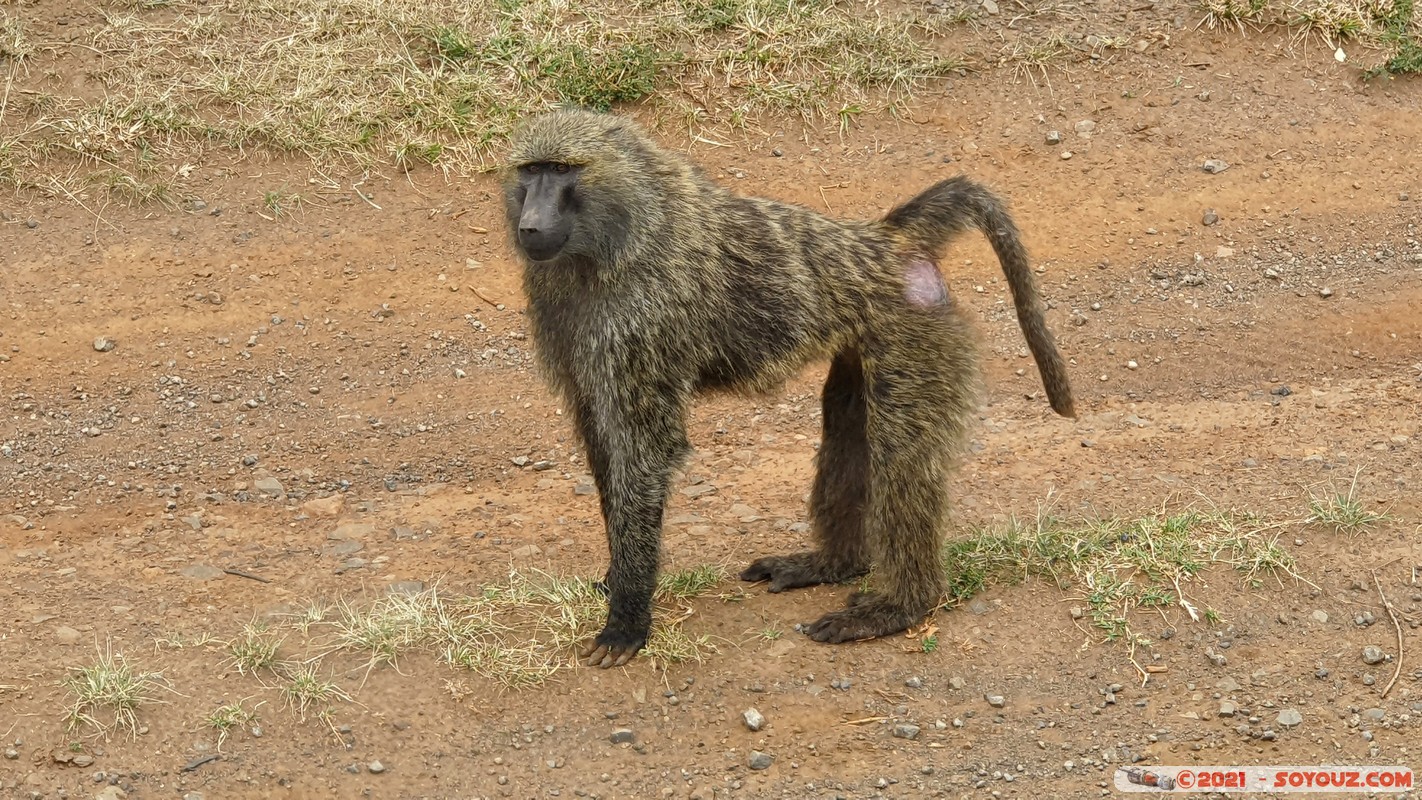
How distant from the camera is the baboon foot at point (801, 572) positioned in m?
6.04

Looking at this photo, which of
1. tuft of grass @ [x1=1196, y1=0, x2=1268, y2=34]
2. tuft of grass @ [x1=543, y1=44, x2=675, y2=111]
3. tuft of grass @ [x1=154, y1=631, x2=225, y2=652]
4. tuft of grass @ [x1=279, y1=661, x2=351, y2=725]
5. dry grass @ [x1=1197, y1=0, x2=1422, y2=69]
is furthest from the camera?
tuft of grass @ [x1=1196, y1=0, x2=1268, y2=34]

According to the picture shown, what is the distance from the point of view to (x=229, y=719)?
509 cm

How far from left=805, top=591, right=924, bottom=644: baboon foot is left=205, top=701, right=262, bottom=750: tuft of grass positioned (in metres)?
2.04

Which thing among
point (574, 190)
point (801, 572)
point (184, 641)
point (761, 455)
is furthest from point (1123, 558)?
point (184, 641)

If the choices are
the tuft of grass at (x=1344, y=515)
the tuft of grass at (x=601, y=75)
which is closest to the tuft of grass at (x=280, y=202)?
the tuft of grass at (x=601, y=75)

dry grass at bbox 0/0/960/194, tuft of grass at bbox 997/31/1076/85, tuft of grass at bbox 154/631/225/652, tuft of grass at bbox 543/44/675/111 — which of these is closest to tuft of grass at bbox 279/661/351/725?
tuft of grass at bbox 154/631/225/652

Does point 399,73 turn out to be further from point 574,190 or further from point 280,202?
point 574,190

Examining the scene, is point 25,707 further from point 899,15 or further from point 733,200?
point 899,15

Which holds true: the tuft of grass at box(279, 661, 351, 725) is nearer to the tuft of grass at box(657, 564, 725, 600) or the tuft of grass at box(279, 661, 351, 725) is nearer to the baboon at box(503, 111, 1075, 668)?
the baboon at box(503, 111, 1075, 668)

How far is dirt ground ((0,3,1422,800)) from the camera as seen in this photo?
199 inches

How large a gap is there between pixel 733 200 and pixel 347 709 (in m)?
2.35

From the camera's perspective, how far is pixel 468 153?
8844 millimetres

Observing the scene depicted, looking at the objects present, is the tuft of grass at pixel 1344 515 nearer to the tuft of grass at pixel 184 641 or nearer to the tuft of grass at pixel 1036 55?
the tuft of grass at pixel 1036 55

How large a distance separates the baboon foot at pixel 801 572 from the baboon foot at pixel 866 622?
0.38 meters
